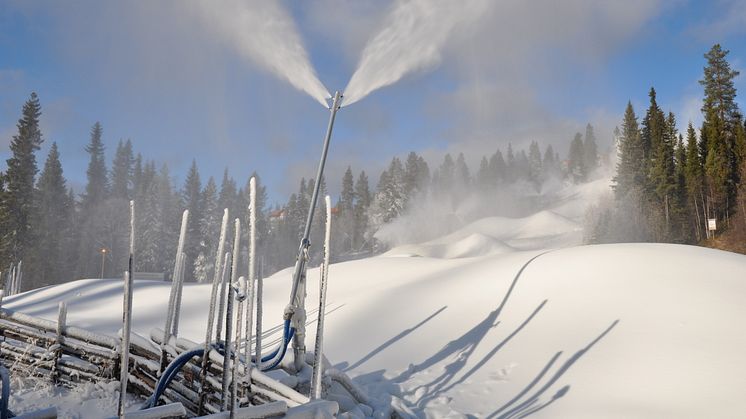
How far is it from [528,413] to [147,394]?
5.70 meters

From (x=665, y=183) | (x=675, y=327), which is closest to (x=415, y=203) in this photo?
(x=665, y=183)

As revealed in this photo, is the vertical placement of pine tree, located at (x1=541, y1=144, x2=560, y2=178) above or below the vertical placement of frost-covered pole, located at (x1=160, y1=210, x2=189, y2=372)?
above

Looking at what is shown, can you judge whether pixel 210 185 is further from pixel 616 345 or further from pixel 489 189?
pixel 616 345

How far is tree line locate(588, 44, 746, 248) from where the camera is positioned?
46.0 metres

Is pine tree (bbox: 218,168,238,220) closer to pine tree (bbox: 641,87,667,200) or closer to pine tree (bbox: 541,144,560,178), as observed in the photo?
pine tree (bbox: 641,87,667,200)

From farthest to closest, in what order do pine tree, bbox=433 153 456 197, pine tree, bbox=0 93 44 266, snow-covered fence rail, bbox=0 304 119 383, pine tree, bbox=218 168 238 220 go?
pine tree, bbox=433 153 456 197 < pine tree, bbox=218 168 238 220 < pine tree, bbox=0 93 44 266 < snow-covered fence rail, bbox=0 304 119 383

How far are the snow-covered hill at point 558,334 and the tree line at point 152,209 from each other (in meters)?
13.2

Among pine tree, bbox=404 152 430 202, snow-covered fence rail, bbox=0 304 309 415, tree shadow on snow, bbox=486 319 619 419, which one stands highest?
pine tree, bbox=404 152 430 202

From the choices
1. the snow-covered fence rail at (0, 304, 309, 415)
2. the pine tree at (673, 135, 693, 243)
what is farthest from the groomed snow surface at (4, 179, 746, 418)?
the pine tree at (673, 135, 693, 243)

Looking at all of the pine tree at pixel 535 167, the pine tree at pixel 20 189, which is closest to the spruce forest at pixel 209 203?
the pine tree at pixel 20 189

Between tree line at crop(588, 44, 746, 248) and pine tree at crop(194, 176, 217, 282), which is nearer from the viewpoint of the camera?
tree line at crop(588, 44, 746, 248)

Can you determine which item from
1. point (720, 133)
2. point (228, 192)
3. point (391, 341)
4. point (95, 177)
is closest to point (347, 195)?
point (228, 192)

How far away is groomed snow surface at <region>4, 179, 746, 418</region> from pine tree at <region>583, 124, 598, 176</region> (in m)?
102

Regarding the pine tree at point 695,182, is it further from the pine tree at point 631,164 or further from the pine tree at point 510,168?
the pine tree at point 510,168
